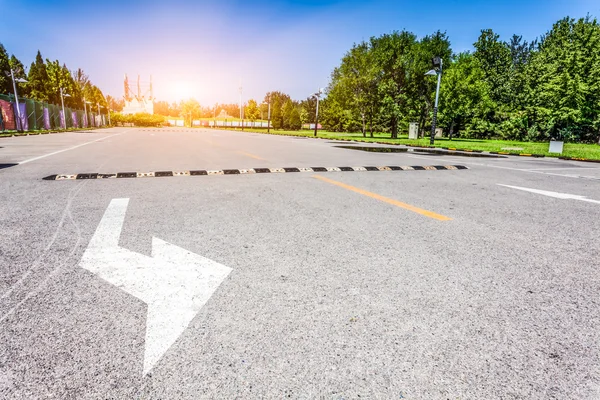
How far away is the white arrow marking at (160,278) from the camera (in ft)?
6.19

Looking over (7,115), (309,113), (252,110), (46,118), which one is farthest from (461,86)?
(252,110)

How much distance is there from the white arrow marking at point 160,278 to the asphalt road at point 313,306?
1.1 inches

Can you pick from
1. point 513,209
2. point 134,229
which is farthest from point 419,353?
point 513,209

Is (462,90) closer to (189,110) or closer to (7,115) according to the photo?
(7,115)

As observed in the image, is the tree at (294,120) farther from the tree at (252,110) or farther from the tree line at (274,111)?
the tree at (252,110)

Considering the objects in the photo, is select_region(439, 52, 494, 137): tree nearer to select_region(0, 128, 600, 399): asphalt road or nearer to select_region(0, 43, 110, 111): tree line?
select_region(0, 128, 600, 399): asphalt road

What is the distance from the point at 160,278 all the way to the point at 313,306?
116 centimetres

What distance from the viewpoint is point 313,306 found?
7.15 ft

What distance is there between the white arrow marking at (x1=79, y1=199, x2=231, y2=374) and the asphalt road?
3 centimetres

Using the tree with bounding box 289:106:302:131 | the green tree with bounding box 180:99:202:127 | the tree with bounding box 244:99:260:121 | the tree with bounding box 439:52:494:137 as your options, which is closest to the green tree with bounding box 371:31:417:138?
the tree with bounding box 439:52:494:137

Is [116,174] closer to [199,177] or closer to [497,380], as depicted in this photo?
[199,177]

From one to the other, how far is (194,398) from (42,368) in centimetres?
75

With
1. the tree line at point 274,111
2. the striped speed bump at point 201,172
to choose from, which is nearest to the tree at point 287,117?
the tree line at point 274,111

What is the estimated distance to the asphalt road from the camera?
1.55 m
